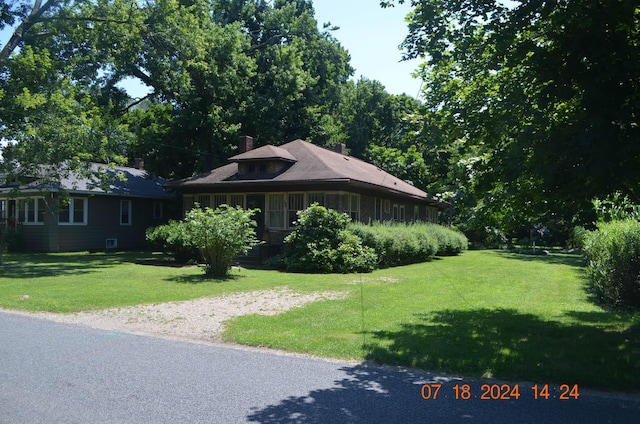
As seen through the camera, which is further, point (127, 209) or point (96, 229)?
point (127, 209)

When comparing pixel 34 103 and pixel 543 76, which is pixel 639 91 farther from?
pixel 34 103

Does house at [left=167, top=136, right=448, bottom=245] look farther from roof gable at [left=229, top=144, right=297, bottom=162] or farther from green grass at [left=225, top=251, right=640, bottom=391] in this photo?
green grass at [left=225, top=251, right=640, bottom=391]

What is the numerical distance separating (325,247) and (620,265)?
31.7 feet

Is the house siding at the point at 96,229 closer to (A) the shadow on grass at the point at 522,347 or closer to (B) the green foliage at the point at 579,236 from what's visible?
(A) the shadow on grass at the point at 522,347

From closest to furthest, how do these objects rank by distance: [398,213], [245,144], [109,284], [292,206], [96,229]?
1. [109,284]
2. [292,206]
3. [245,144]
4. [96,229]
5. [398,213]

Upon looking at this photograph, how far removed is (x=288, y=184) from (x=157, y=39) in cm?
887

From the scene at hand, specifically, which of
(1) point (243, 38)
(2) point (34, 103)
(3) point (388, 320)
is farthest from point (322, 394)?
(1) point (243, 38)

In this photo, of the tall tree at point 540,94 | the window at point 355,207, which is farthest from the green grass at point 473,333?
the window at point 355,207

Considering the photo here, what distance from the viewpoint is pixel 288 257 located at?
19.2 meters

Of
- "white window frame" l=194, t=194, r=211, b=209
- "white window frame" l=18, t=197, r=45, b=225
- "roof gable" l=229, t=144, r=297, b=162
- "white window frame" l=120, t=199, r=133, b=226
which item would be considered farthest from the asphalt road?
"white window frame" l=120, t=199, r=133, b=226

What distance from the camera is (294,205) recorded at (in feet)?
73.3

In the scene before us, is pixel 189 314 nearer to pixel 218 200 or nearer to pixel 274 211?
pixel 274 211

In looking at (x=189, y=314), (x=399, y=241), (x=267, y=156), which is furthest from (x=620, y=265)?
(x=267, y=156)
